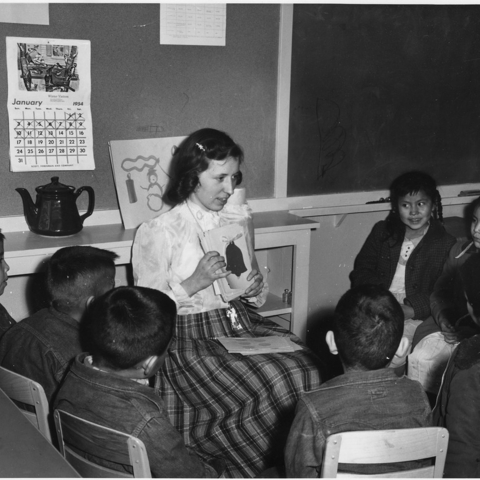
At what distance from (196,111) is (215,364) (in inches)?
50.0

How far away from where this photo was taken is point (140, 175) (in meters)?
2.86

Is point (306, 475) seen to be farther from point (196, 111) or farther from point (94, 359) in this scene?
point (196, 111)

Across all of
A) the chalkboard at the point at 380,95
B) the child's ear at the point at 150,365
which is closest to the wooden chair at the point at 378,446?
the child's ear at the point at 150,365

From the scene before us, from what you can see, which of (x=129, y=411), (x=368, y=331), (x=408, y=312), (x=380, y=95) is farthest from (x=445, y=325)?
(x=129, y=411)

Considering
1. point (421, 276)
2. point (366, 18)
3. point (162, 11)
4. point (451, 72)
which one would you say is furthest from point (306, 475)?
point (451, 72)

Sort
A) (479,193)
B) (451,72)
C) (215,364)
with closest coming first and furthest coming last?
(215,364) < (451,72) < (479,193)

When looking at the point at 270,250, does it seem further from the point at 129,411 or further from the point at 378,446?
the point at 378,446

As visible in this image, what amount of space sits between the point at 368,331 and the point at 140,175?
5.06 ft

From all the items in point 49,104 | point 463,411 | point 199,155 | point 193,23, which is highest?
point 193,23

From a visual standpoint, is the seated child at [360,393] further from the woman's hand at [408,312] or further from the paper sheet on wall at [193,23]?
the paper sheet on wall at [193,23]

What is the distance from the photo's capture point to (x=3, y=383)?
165cm

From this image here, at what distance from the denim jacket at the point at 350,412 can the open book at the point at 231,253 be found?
0.94 meters

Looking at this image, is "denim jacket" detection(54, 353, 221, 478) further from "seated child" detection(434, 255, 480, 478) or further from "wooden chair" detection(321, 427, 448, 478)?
"seated child" detection(434, 255, 480, 478)

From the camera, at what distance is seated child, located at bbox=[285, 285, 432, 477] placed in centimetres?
152
